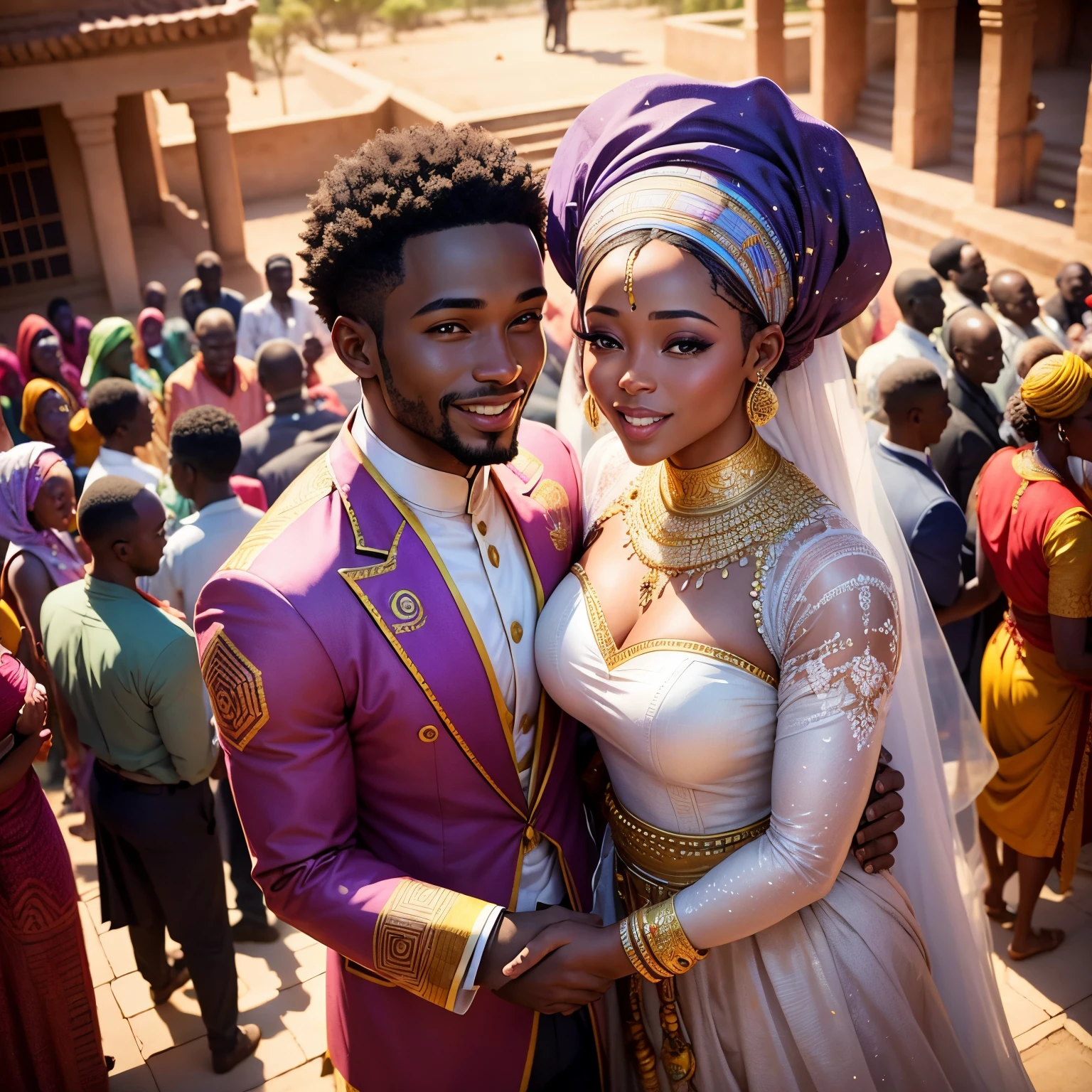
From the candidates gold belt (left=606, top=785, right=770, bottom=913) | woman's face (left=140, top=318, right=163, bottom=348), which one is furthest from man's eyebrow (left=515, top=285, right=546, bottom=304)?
woman's face (left=140, top=318, right=163, bottom=348)

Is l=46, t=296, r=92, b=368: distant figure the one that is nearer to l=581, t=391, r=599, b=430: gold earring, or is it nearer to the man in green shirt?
the man in green shirt

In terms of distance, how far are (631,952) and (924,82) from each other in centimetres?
1228

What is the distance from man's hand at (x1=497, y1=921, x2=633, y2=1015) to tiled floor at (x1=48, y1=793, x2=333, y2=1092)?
2031 millimetres

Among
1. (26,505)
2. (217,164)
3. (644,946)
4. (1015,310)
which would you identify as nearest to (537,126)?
(217,164)

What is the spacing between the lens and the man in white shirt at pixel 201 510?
431cm

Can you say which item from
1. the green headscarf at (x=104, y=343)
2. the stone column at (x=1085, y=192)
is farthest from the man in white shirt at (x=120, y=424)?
the stone column at (x=1085, y=192)

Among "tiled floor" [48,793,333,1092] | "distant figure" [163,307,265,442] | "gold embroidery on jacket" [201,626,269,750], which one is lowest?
"tiled floor" [48,793,333,1092]

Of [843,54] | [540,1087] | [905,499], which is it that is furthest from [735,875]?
[843,54]

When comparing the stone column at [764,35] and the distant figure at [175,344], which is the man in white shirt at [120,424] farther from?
the stone column at [764,35]

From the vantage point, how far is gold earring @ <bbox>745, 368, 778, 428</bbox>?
2.24 metres

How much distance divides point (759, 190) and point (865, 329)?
18.6 feet

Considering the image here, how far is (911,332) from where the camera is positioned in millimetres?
6109

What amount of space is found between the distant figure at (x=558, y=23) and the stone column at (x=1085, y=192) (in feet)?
50.4

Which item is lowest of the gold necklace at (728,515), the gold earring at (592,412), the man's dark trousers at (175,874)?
the man's dark trousers at (175,874)
